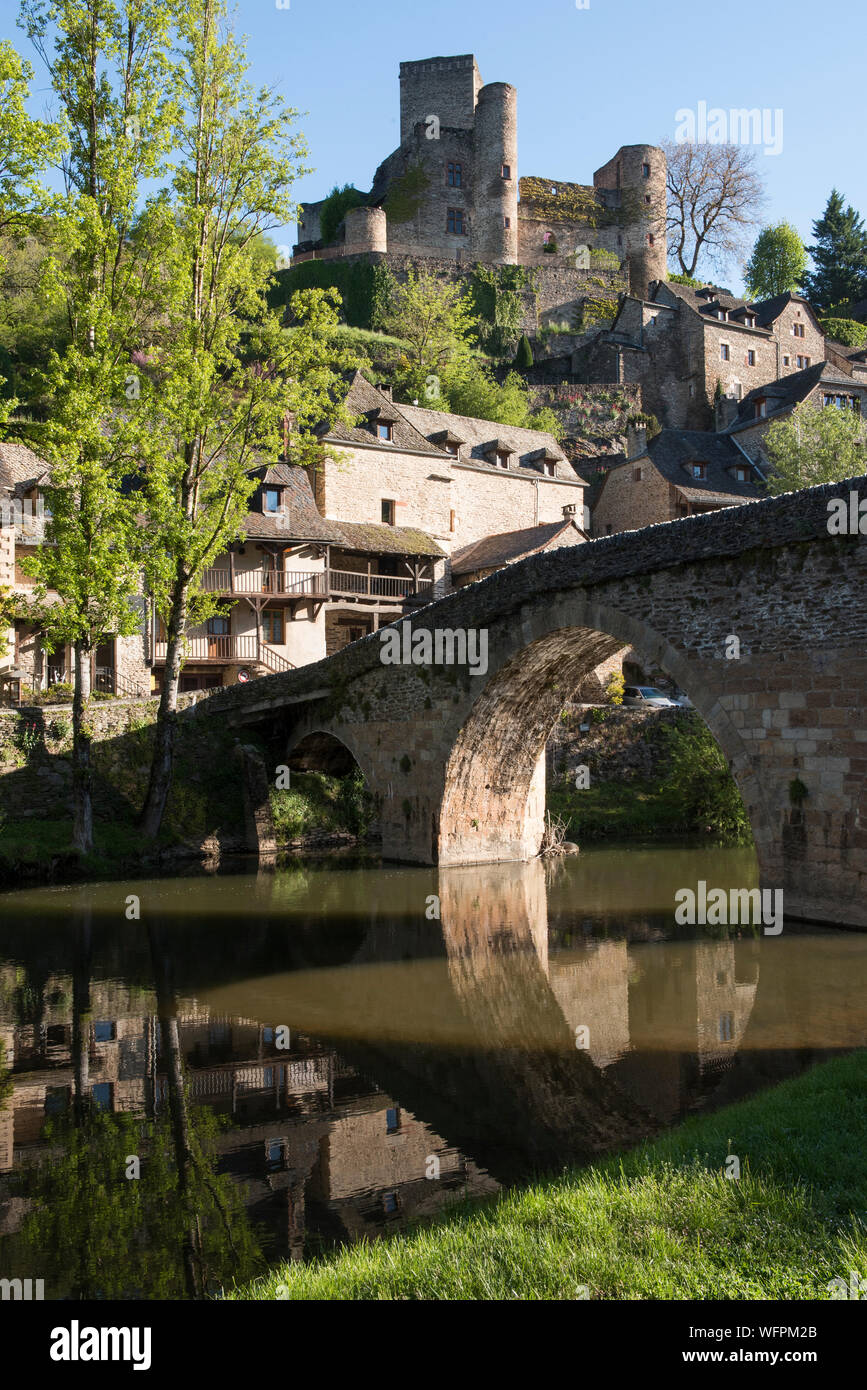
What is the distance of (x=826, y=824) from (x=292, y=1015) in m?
6.57

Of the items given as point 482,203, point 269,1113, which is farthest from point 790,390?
point 269,1113

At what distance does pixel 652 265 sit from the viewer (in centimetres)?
6638

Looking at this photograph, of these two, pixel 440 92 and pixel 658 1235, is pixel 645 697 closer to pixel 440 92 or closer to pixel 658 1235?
pixel 658 1235

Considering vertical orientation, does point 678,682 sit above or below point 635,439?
below

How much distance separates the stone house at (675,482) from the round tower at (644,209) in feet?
81.0

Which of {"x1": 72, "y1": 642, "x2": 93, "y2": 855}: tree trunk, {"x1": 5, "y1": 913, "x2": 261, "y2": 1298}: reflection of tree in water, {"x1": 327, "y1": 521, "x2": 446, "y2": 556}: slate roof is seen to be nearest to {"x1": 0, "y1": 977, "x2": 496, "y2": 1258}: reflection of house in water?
{"x1": 5, "y1": 913, "x2": 261, "y2": 1298}: reflection of tree in water

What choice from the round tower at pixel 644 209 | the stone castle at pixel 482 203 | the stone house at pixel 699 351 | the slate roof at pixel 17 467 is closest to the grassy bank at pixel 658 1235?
the slate roof at pixel 17 467

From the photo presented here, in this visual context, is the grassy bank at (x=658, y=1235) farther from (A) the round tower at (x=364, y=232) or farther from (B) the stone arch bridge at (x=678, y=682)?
(A) the round tower at (x=364, y=232)

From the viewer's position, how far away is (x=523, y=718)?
19.0 meters

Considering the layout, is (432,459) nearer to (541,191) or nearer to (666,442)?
(666,442)

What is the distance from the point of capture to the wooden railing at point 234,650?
30156mm

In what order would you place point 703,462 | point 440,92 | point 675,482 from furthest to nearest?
point 440,92
point 703,462
point 675,482

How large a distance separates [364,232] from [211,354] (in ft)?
150
